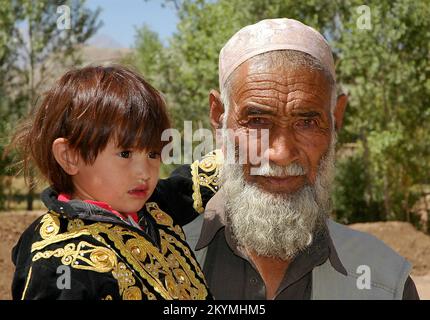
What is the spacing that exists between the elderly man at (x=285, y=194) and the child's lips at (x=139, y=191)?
0.48 metres

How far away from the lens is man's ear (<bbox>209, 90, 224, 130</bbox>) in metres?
2.77

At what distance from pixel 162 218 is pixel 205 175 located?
0.40 m

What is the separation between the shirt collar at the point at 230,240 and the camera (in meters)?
2.62

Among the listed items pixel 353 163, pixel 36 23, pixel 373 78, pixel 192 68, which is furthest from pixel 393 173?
pixel 36 23

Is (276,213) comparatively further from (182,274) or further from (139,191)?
(139,191)

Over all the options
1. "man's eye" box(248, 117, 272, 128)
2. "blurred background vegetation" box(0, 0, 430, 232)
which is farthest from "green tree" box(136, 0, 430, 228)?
"man's eye" box(248, 117, 272, 128)

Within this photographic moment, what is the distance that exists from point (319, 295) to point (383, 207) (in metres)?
17.1

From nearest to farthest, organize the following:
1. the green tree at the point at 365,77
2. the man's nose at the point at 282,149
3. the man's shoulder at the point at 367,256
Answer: the man's nose at the point at 282,149 < the man's shoulder at the point at 367,256 < the green tree at the point at 365,77

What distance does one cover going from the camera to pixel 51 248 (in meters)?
2.07

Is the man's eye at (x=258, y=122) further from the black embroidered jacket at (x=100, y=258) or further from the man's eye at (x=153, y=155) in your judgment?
the black embroidered jacket at (x=100, y=258)

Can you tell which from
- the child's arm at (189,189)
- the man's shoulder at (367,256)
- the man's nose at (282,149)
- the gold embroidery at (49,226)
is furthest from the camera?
the child's arm at (189,189)

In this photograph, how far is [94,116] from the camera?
226 centimetres

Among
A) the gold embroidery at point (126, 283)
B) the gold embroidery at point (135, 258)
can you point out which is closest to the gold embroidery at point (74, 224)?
the gold embroidery at point (135, 258)
